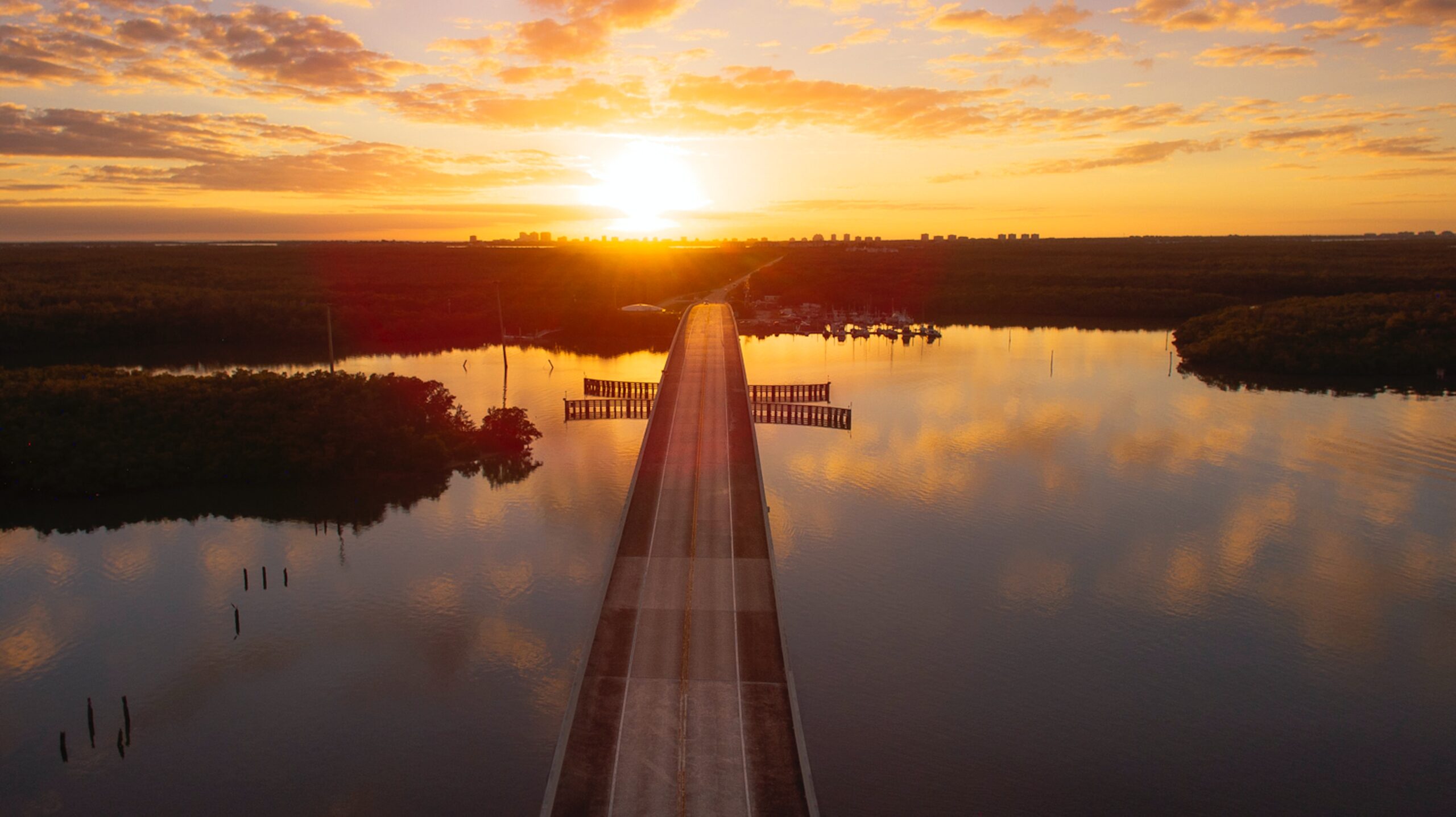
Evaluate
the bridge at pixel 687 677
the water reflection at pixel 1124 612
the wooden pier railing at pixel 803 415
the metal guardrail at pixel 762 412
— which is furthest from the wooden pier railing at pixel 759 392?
the bridge at pixel 687 677

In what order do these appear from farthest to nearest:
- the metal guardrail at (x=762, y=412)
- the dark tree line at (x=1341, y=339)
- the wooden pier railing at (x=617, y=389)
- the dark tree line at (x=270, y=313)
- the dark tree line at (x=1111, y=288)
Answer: the dark tree line at (x=1111, y=288) → the dark tree line at (x=270, y=313) → the dark tree line at (x=1341, y=339) → the wooden pier railing at (x=617, y=389) → the metal guardrail at (x=762, y=412)

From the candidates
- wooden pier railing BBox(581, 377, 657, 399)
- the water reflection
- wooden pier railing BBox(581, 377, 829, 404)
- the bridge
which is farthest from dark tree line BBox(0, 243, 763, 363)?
the bridge

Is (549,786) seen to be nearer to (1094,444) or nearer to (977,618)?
(977,618)

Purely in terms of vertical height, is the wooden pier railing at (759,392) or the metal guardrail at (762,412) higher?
the wooden pier railing at (759,392)

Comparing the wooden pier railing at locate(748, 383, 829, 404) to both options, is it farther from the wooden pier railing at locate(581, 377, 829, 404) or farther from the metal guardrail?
the metal guardrail

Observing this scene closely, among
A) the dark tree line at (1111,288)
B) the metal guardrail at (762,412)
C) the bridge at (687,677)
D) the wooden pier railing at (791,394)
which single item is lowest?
the bridge at (687,677)

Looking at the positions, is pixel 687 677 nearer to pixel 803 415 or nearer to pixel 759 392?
pixel 803 415

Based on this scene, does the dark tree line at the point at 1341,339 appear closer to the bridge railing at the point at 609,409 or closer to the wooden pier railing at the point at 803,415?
the wooden pier railing at the point at 803,415
